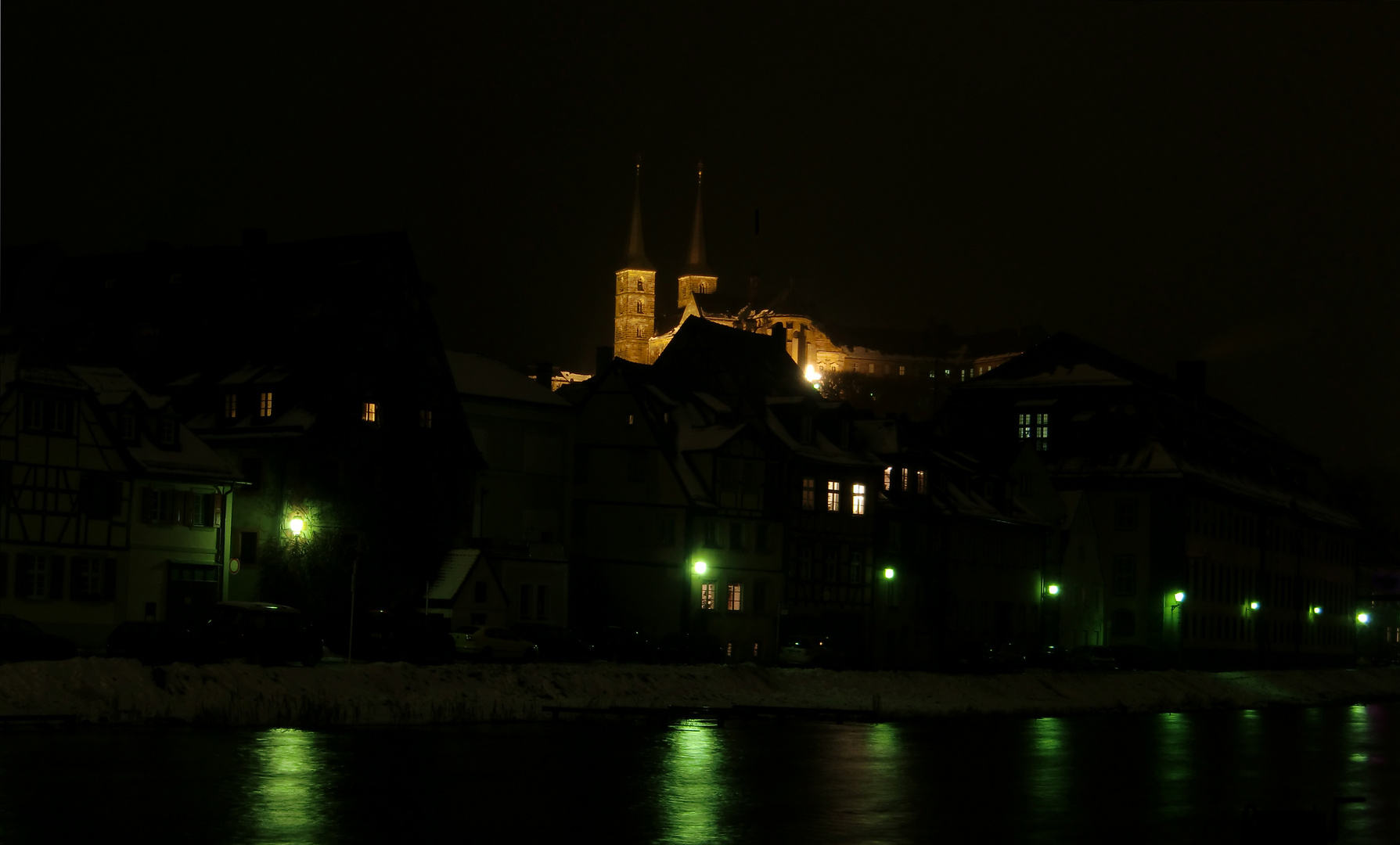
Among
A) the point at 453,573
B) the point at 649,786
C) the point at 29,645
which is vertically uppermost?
the point at 453,573

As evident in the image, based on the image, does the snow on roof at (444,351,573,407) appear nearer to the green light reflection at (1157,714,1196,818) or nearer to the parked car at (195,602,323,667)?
the parked car at (195,602,323,667)

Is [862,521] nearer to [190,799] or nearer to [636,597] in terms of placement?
[636,597]

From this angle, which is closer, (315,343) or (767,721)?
(767,721)

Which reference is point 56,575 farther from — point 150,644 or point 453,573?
point 453,573

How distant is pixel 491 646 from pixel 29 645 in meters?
16.1

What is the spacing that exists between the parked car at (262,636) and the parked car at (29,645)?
3545 mm

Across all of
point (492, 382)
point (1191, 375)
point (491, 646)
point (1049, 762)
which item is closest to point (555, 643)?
point (491, 646)

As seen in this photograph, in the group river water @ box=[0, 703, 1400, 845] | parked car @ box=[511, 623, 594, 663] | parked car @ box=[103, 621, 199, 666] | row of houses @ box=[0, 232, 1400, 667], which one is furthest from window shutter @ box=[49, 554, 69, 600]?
river water @ box=[0, 703, 1400, 845]

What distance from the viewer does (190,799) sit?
28.5 m

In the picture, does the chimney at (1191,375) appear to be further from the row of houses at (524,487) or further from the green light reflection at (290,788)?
the green light reflection at (290,788)

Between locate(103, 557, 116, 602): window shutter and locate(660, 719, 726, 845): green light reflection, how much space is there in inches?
971

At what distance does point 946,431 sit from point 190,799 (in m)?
87.1

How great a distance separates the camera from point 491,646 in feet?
211

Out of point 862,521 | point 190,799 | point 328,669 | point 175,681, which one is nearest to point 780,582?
point 862,521
